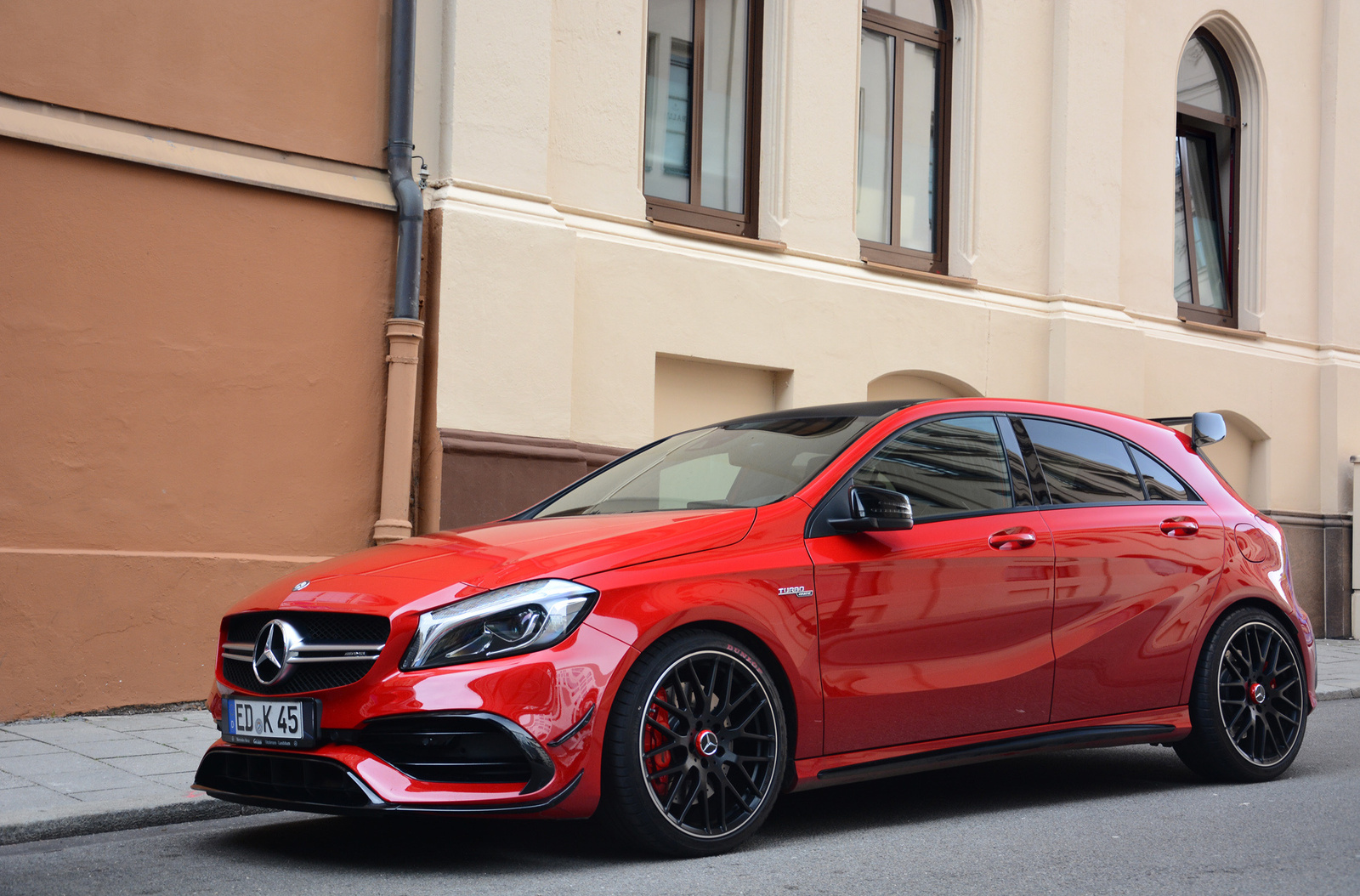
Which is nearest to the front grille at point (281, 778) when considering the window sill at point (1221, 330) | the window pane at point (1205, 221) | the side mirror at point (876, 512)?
the side mirror at point (876, 512)

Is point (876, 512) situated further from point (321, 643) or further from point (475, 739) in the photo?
point (321, 643)

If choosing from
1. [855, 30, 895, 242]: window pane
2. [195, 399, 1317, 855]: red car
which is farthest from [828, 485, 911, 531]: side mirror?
A: [855, 30, 895, 242]: window pane

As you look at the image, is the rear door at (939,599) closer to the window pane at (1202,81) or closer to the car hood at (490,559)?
the car hood at (490,559)

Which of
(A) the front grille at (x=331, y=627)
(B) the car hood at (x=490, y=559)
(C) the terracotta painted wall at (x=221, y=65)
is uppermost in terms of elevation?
(C) the terracotta painted wall at (x=221, y=65)

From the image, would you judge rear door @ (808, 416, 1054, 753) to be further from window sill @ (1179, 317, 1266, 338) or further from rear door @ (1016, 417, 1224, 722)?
window sill @ (1179, 317, 1266, 338)

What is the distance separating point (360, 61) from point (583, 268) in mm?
2126

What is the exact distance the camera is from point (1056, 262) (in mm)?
13430

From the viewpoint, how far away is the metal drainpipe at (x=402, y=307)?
354 inches

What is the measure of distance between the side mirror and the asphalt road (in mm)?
1092

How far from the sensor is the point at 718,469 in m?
5.57

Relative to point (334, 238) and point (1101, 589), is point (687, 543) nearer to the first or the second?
point (1101, 589)

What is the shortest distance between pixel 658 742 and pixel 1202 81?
13.8 metres

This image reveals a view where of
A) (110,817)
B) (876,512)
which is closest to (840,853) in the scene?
(876,512)

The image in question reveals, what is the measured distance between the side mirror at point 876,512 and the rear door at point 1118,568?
3.21 ft
